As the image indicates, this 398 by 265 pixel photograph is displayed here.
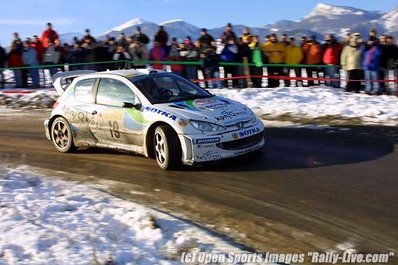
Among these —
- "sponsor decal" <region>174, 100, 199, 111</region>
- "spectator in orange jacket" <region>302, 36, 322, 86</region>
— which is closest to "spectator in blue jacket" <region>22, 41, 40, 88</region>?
"spectator in orange jacket" <region>302, 36, 322, 86</region>

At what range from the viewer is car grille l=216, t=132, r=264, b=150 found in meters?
8.33

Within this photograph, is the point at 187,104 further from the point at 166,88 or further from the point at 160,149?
the point at 160,149

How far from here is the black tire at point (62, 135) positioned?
10312mm

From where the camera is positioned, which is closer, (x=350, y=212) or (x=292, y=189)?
(x=350, y=212)

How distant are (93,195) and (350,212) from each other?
3232 mm

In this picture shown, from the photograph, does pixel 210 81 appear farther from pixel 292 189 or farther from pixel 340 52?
pixel 292 189

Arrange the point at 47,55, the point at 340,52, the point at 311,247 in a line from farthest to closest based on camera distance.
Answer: the point at 47,55 → the point at 340,52 → the point at 311,247

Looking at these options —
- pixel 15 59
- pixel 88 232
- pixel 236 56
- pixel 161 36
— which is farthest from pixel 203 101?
pixel 15 59

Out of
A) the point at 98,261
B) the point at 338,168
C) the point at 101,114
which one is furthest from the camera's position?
the point at 101,114

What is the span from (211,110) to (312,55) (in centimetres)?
943

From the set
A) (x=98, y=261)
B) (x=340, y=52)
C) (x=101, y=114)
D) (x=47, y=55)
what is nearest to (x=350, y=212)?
(x=98, y=261)

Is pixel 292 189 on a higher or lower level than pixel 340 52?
lower

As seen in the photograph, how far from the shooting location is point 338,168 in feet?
26.7

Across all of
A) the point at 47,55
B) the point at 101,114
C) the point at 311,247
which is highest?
the point at 47,55
